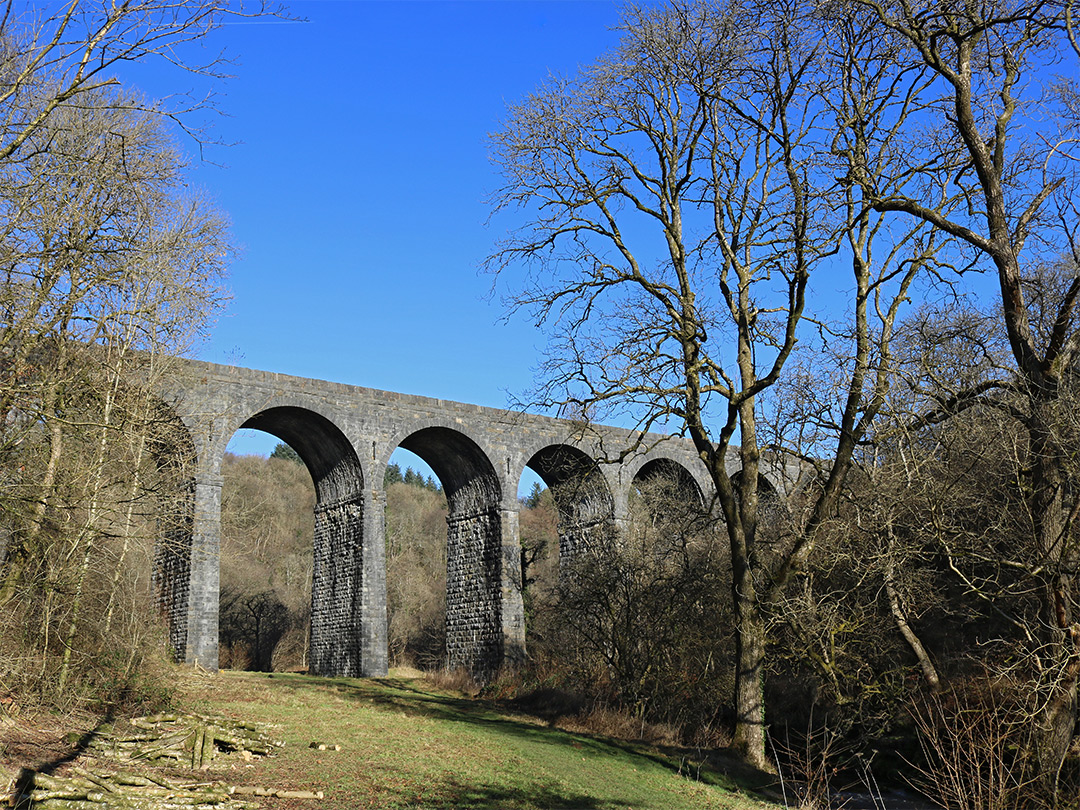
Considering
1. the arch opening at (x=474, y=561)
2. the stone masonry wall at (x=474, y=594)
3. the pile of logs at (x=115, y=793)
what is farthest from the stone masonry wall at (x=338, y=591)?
the pile of logs at (x=115, y=793)

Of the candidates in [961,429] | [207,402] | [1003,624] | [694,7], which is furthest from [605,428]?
[961,429]

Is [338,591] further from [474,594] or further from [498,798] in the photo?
[498,798]

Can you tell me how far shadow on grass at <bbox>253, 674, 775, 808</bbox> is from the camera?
1041 centimetres

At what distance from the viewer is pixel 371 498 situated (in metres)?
21.5

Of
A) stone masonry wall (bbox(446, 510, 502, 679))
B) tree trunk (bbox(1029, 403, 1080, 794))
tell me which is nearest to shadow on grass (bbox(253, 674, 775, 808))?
stone masonry wall (bbox(446, 510, 502, 679))

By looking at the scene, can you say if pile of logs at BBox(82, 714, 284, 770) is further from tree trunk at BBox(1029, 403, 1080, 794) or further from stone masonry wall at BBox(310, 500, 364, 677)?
stone masonry wall at BBox(310, 500, 364, 677)

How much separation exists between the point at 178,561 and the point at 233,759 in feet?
36.0

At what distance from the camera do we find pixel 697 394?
39.1ft

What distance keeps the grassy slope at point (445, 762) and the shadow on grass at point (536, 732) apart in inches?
1.6

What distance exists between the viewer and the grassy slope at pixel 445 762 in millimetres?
8461

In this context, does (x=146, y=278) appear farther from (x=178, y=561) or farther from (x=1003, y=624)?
(x=1003, y=624)

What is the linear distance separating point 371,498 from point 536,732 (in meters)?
9.65

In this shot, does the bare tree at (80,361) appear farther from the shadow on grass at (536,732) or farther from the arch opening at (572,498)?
the arch opening at (572,498)

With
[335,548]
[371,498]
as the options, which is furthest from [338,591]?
[371,498]
